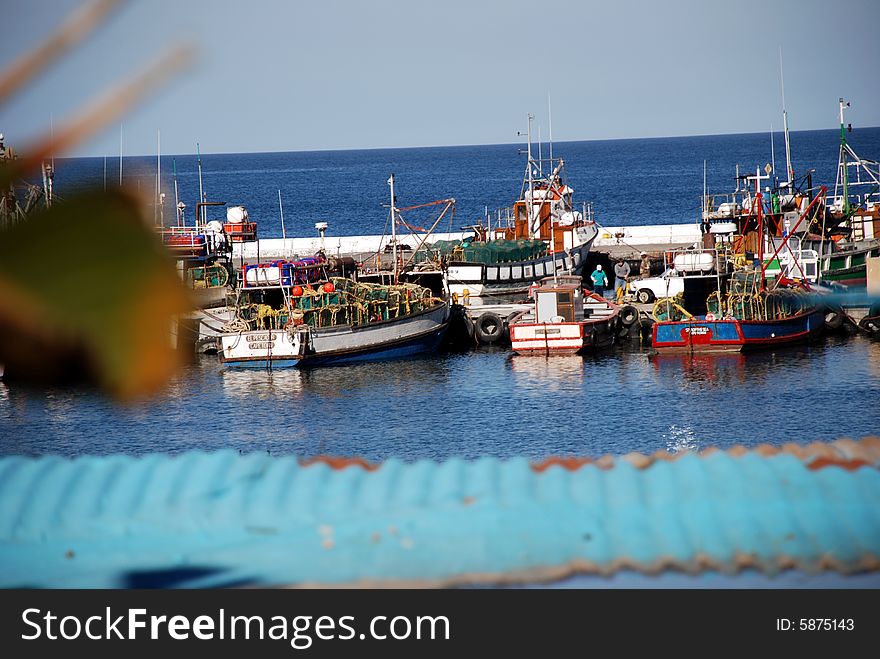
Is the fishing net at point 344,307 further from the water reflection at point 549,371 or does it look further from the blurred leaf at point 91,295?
the blurred leaf at point 91,295

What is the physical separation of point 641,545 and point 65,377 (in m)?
5.72

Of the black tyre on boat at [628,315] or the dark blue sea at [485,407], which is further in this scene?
the black tyre on boat at [628,315]

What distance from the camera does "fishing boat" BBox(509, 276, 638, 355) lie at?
5694 cm

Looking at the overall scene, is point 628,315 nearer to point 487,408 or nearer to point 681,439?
point 487,408

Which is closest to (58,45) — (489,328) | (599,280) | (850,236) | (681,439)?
(681,439)

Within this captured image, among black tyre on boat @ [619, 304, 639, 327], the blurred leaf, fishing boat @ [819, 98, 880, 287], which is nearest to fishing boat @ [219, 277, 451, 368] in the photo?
black tyre on boat @ [619, 304, 639, 327]

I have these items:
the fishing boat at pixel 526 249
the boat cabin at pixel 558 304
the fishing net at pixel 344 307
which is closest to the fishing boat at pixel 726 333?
the boat cabin at pixel 558 304

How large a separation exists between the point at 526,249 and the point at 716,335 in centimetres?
1863

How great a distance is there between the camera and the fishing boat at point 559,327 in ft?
187

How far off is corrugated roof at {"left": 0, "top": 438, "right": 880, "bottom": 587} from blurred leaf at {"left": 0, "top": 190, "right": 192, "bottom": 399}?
505 centimetres

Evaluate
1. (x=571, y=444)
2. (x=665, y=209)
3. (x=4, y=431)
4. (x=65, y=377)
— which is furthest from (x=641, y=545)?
(x=665, y=209)

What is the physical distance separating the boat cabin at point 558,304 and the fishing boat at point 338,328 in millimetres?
5971

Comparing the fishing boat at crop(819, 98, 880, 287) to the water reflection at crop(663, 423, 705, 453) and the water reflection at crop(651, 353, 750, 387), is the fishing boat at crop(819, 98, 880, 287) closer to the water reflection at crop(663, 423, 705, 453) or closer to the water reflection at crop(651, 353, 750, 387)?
the water reflection at crop(651, 353, 750, 387)

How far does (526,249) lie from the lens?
231 feet
